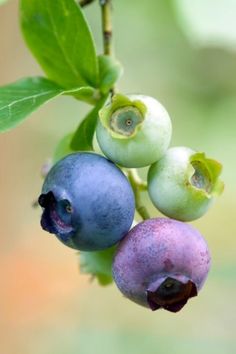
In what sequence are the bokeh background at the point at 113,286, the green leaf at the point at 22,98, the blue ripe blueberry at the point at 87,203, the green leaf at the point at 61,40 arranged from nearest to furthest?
the blue ripe blueberry at the point at 87,203, the green leaf at the point at 22,98, the green leaf at the point at 61,40, the bokeh background at the point at 113,286

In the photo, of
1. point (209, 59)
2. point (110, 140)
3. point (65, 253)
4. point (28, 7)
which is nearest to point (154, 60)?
point (209, 59)

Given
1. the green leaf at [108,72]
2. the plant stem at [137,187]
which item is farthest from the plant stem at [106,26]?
the plant stem at [137,187]

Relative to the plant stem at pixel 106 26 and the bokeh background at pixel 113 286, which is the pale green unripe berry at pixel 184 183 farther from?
the bokeh background at pixel 113 286

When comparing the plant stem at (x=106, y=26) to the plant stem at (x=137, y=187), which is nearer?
the plant stem at (x=137, y=187)

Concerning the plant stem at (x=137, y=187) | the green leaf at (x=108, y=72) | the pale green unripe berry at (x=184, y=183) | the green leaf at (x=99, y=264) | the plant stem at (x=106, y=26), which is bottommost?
the green leaf at (x=99, y=264)

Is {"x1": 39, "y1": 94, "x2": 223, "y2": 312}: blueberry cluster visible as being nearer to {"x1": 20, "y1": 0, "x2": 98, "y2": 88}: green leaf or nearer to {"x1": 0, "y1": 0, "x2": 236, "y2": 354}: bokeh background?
{"x1": 20, "y1": 0, "x2": 98, "y2": 88}: green leaf

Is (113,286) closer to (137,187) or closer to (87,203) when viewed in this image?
(137,187)

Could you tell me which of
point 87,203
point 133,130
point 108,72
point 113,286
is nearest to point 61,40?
point 108,72
